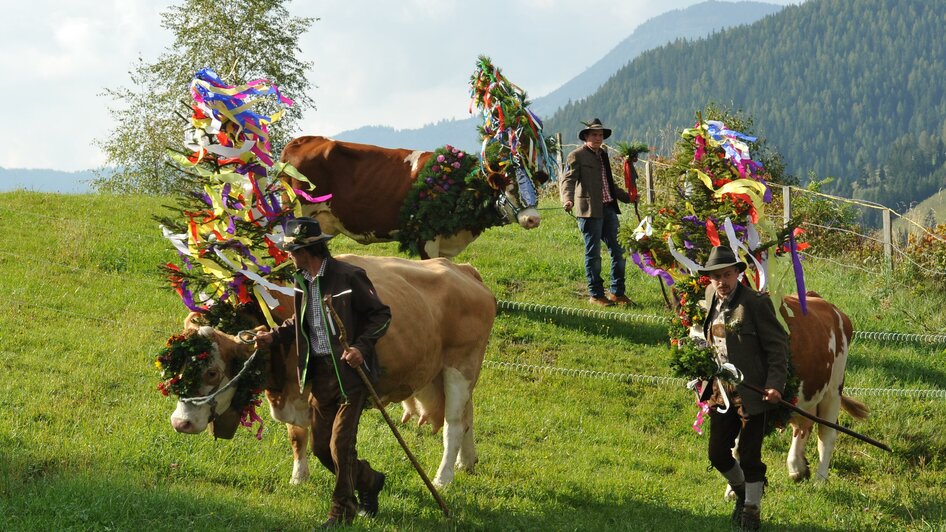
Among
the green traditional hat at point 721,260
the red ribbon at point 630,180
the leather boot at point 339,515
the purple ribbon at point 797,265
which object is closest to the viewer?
the leather boot at point 339,515

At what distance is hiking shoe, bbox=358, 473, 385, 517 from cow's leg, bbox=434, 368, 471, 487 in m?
1.10

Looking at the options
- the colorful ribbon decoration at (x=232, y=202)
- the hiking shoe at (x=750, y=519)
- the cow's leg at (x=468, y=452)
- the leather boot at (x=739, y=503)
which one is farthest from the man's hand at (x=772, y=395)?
the colorful ribbon decoration at (x=232, y=202)

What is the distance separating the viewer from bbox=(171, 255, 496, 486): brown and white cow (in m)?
7.50

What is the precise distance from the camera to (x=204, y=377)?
22.4 feet

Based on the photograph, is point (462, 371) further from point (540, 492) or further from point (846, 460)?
point (846, 460)

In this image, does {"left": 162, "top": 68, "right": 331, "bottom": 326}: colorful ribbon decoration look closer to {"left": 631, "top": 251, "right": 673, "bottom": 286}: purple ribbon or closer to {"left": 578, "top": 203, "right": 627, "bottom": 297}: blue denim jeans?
{"left": 631, "top": 251, "right": 673, "bottom": 286}: purple ribbon

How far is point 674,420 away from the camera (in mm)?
10992

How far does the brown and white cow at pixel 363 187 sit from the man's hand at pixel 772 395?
22.3 feet

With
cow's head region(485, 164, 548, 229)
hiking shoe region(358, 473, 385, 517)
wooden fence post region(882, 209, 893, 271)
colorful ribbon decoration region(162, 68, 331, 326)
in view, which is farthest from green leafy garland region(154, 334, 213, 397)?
wooden fence post region(882, 209, 893, 271)

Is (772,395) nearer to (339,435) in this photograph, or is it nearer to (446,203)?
(339,435)

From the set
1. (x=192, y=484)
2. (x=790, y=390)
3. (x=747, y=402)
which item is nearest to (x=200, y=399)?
(x=192, y=484)

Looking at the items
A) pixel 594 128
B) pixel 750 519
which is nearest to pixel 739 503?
pixel 750 519

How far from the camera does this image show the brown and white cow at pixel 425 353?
750 centimetres

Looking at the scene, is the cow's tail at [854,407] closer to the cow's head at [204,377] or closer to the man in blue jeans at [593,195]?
the man in blue jeans at [593,195]
